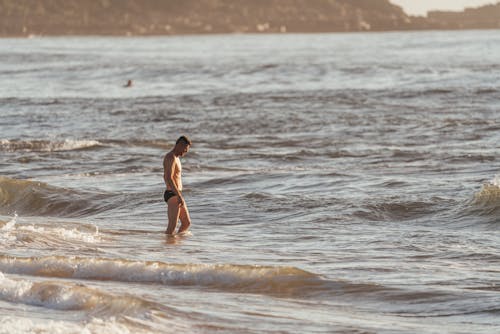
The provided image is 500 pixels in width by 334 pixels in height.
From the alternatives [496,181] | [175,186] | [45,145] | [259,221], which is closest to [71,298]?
[175,186]

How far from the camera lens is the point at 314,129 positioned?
28.9m

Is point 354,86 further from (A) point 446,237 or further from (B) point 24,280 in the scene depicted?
(B) point 24,280

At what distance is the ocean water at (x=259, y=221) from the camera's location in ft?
31.0

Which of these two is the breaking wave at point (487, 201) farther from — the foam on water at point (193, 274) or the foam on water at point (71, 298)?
the foam on water at point (71, 298)

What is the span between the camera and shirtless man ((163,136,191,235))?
12.9 meters

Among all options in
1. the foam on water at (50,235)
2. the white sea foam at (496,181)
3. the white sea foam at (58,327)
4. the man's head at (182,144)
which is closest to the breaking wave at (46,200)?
the foam on water at (50,235)

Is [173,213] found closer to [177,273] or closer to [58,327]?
[177,273]

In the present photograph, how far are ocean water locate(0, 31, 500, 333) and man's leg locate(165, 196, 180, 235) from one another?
8.6 inches

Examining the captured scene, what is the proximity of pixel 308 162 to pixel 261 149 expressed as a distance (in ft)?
9.19

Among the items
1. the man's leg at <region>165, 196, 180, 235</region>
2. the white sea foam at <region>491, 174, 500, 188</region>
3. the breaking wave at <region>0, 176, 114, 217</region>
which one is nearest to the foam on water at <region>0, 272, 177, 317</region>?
the man's leg at <region>165, 196, 180, 235</region>

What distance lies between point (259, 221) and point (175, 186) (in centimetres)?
226

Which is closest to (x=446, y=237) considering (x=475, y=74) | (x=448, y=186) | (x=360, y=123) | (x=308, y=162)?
(x=448, y=186)

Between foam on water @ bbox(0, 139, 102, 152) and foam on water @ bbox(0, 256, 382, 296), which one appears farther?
foam on water @ bbox(0, 139, 102, 152)

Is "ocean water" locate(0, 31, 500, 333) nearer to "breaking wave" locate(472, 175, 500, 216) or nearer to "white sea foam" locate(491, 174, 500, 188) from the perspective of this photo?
"breaking wave" locate(472, 175, 500, 216)
